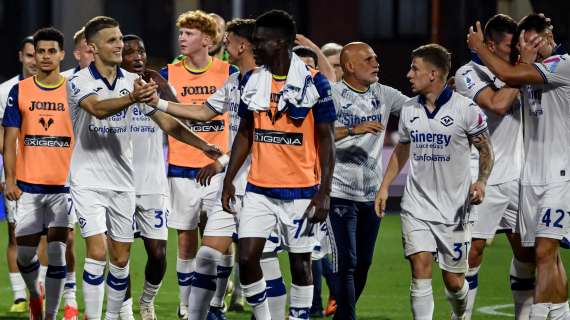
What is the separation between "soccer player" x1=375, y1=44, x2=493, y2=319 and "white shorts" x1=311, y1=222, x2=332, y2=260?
44cm

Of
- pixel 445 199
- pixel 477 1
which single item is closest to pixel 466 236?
pixel 445 199

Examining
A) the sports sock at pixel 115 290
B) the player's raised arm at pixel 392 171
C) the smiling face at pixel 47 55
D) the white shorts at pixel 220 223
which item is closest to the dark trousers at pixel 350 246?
the player's raised arm at pixel 392 171

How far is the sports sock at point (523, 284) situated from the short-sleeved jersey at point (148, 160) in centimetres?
279

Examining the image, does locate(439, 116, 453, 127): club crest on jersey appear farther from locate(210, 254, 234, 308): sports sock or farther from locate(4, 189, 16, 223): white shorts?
locate(4, 189, 16, 223): white shorts

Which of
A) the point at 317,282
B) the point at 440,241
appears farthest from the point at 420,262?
the point at 317,282

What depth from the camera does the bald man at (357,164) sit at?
10523 mm

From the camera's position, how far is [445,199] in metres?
9.85

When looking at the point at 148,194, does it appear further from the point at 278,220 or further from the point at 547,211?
the point at 547,211

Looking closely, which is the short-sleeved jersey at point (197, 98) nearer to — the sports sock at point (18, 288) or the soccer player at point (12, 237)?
the soccer player at point (12, 237)

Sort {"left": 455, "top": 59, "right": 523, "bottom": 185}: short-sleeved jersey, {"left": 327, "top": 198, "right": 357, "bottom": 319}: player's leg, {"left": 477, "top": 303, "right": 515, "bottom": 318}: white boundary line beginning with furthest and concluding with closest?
{"left": 477, "top": 303, "right": 515, "bottom": 318}: white boundary line, {"left": 455, "top": 59, "right": 523, "bottom": 185}: short-sleeved jersey, {"left": 327, "top": 198, "right": 357, "bottom": 319}: player's leg

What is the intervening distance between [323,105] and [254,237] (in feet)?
3.14

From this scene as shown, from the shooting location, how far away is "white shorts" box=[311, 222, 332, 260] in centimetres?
946

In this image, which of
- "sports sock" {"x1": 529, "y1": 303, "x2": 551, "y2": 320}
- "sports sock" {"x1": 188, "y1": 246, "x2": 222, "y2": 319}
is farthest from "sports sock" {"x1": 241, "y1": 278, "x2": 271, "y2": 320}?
"sports sock" {"x1": 529, "y1": 303, "x2": 551, "y2": 320}

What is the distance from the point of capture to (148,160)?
36.6 ft
